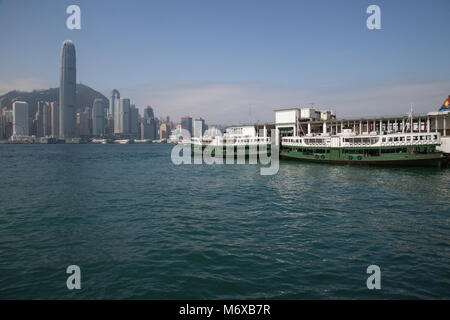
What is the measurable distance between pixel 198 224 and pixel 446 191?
84.0 ft

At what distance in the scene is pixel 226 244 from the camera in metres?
13.1

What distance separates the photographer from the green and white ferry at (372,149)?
44219 mm

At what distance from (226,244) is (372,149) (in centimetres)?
4545

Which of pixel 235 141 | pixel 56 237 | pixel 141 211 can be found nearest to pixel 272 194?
pixel 141 211

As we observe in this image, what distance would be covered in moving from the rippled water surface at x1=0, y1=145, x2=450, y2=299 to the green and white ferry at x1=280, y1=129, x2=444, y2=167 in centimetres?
2374

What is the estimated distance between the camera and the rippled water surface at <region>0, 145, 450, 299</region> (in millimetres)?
9273

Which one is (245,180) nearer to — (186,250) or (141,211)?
(141,211)

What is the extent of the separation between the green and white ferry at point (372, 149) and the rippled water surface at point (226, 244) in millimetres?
23740
